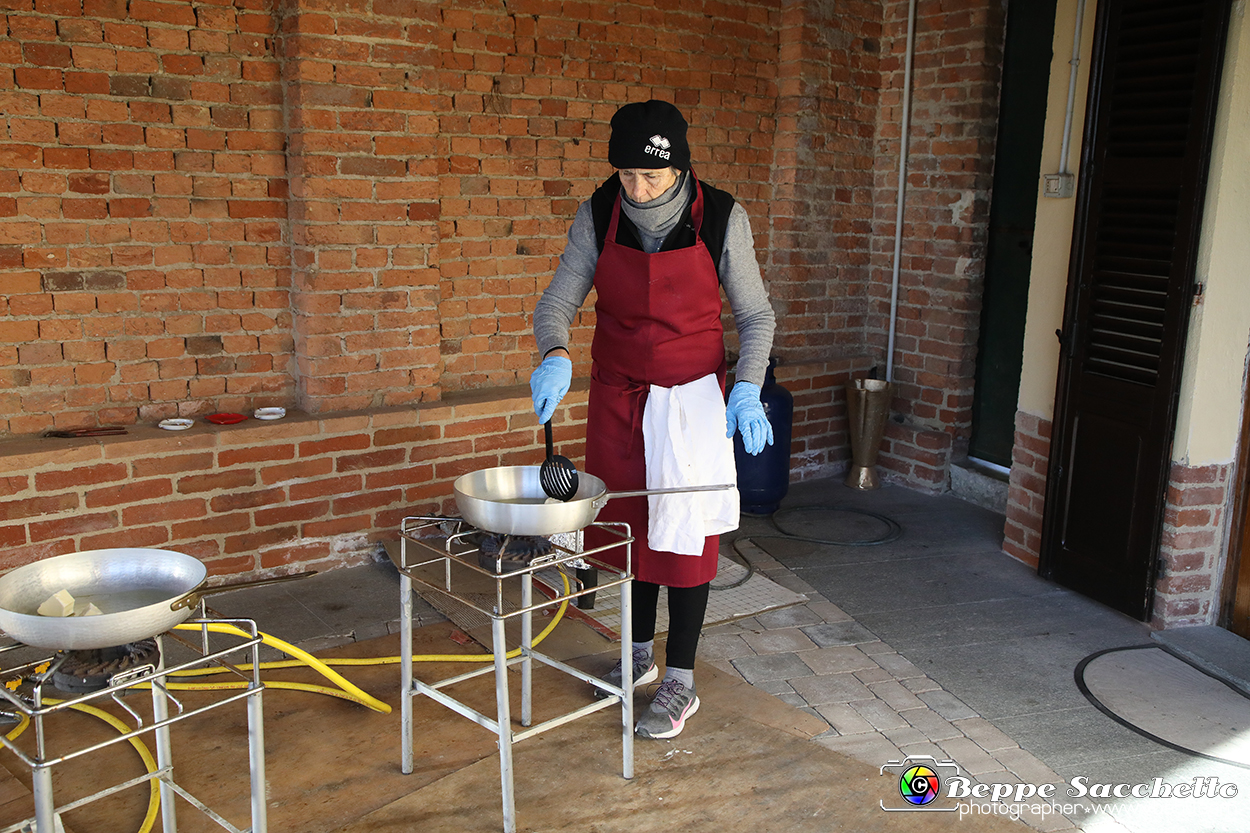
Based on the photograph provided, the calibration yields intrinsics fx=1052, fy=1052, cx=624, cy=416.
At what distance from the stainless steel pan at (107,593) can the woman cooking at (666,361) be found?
1.06 metres

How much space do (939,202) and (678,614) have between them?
329cm

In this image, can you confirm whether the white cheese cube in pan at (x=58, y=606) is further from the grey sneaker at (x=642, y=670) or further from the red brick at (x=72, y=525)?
the red brick at (x=72, y=525)

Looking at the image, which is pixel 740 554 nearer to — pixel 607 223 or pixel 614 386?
pixel 614 386

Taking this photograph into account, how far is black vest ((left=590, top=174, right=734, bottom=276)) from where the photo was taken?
9.72 feet

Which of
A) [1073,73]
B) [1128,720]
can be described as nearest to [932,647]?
[1128,720]

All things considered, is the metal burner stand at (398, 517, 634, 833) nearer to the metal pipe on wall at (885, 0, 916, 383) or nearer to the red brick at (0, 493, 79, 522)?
the red brick at (0, 493, 79, 522)

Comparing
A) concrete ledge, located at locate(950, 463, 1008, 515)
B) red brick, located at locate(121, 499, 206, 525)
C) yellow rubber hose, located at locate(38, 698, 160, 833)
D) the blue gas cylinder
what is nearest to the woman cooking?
yellow rubber hose, located at locate(38, 698, 160, 833)

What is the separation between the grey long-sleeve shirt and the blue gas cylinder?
6.62 ft

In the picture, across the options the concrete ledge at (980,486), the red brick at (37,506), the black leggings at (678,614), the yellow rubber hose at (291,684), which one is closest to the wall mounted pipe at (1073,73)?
the concrete ledge at (980,486)

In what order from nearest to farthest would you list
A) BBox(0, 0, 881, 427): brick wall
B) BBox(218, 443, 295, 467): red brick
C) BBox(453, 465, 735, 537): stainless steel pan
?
BBox(453, 465, 735, 537): stainless steel pan, BBox(0, 0, 881, 427): brick wall, BBox(218, 443, 295, 467): red brick

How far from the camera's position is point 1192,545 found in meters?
3.92

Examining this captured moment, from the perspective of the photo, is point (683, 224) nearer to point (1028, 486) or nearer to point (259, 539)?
point (259, 539)

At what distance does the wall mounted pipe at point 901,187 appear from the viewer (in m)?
5.53

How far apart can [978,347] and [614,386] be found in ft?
10.3
